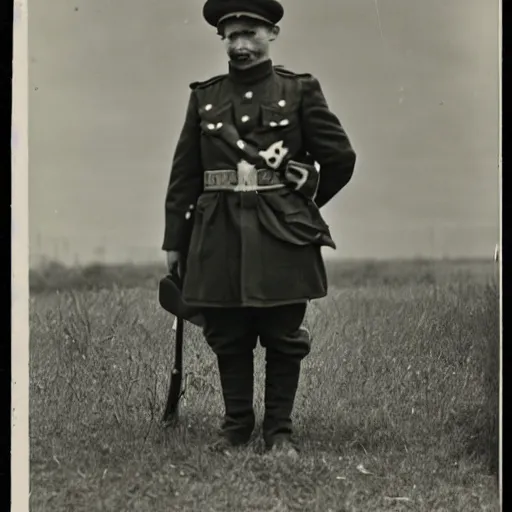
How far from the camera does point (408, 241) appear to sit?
11.8 feet

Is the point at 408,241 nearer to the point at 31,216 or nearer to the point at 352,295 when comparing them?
the point at 352,295

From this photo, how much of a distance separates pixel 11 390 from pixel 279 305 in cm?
99

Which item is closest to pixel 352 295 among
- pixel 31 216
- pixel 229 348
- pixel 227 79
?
pixel 229 348

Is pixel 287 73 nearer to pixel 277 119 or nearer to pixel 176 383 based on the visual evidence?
pixel 277 119

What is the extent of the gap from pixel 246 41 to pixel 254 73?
108 millimetres

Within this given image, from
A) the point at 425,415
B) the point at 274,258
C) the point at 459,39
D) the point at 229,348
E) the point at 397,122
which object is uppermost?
the point at 459,39

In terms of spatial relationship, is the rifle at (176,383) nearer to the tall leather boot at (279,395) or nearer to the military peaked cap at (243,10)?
the tall leather boot at (279,395)

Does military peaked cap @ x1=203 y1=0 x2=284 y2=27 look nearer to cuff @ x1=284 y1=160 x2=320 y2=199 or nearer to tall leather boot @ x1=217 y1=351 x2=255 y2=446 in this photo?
cuff @ x1=284 y1=160 x2=320 y2=199

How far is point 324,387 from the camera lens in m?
3.64

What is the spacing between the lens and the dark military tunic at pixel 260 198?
3.40 m

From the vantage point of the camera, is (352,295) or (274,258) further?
(352,295)

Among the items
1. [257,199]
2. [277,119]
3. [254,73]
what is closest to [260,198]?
[257,199]

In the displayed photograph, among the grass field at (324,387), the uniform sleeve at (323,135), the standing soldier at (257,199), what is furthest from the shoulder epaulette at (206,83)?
the grass field at (324,387)

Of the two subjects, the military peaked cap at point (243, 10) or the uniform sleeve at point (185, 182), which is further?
the uniform sleeve at point (185, 182)
